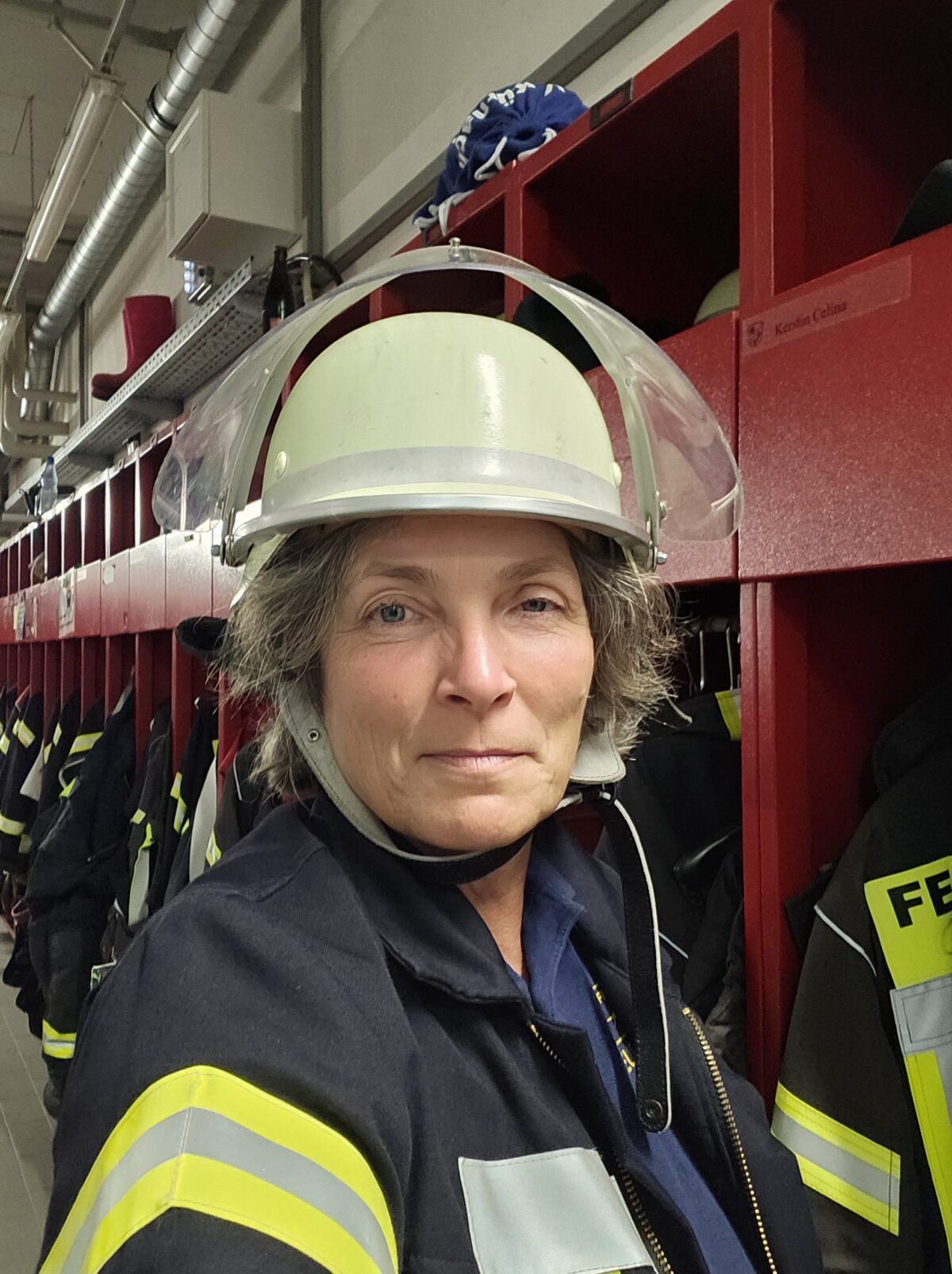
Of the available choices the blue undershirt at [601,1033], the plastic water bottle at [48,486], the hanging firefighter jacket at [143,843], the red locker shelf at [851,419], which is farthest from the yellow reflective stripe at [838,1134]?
the plastic water bottle at [48,486]

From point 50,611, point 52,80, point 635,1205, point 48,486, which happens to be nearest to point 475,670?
point 635,1205

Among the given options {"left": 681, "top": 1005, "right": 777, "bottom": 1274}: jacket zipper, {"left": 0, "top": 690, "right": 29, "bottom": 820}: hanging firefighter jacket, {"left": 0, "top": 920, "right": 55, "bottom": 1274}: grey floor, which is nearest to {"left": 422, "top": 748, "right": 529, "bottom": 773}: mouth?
{"left": 681, "top": 1005, "right": 777, "bottom": 1274}: jacket zipper

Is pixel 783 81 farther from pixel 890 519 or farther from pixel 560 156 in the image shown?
pixel 890 519

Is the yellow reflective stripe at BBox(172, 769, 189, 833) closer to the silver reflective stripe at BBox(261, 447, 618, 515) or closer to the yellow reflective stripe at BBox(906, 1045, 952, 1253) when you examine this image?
the silver reflective stripe at BBox(261, 447, 618, 515)

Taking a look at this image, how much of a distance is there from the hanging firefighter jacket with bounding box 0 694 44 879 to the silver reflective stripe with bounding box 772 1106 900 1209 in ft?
13.5

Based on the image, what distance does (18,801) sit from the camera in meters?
4.24

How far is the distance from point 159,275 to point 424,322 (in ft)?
15.6

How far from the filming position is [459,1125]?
2.02 ft

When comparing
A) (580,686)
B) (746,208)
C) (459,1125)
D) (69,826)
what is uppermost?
(746,208)

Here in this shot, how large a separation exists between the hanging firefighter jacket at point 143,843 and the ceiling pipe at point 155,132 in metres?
2.43

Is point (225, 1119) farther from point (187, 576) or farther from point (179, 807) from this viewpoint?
point (187, 576)

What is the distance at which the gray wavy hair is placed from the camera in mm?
794

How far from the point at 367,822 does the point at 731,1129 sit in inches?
19.7

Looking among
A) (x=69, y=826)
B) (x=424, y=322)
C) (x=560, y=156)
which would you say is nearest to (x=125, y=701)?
(x=69, y=826)
